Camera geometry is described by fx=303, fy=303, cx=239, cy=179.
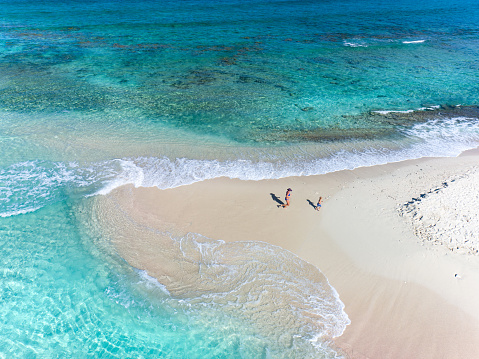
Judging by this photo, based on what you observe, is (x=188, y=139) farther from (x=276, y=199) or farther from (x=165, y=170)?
(x=276, y=199)

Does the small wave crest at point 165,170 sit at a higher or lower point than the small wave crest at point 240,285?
higher

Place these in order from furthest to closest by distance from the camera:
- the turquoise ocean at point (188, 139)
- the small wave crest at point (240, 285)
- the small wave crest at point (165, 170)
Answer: the small wave crest at point (165, 170), the turquoise ocean at point (188, 139), the small wave crest at point (240, 285)

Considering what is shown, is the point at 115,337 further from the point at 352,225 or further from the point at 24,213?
the point at 352,225

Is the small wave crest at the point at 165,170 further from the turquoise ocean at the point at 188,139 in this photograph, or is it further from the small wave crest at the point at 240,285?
the small wave crest at the point at 240,285

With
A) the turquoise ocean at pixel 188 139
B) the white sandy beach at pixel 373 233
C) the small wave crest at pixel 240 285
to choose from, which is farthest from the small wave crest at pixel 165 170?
the small wave crest at pixel 240 285

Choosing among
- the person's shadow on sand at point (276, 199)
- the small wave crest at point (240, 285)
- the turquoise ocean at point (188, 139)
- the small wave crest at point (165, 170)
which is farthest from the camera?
the small wave crest at point (165, 170)

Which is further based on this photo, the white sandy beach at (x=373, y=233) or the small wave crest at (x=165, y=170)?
the small wave crest at (x=165, y=170)

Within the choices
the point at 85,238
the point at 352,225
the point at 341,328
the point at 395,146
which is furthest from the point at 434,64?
the point at 85,238

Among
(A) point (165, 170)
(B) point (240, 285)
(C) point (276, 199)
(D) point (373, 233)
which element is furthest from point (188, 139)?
(D) point (373, 233)
